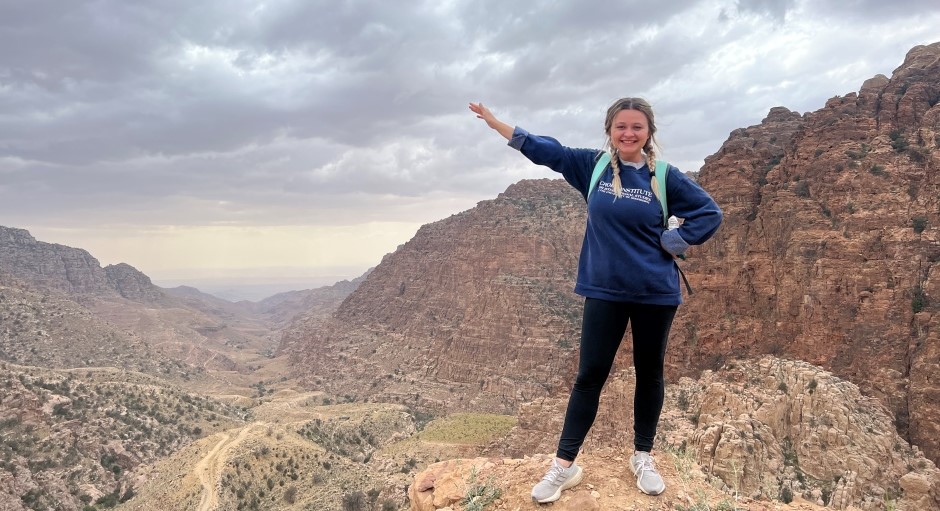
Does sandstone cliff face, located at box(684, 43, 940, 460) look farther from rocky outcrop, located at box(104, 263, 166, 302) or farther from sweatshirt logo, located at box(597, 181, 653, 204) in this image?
rocky outcrop, located at box(104, 263, 166, 302)

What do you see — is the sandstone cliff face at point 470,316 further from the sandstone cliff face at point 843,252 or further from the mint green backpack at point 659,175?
the mint green backpack at point 659,175

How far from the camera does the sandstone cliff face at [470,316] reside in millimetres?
74062

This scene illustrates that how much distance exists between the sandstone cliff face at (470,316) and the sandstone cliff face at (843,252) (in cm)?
3356

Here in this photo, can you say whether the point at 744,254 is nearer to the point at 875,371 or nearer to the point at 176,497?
the point at 875,371

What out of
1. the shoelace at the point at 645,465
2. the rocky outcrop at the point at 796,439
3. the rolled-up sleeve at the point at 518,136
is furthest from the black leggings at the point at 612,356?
the rocky outcrop at the point at 796,439

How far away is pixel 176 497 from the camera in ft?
102

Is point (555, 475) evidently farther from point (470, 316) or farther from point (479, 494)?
point (470, 316)

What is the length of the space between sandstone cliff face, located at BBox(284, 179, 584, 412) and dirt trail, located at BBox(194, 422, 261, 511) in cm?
3341

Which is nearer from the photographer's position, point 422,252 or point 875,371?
point 875,371

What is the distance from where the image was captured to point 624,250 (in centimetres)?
482

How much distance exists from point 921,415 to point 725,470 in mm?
9988

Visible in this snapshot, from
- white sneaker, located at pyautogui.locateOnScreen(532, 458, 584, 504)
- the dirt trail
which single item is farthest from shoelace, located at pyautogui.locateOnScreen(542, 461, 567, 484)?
the dirt trail

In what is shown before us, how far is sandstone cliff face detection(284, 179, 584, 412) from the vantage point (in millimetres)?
74062

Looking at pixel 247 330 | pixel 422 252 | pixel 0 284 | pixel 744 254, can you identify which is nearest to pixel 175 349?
pixel 0 284
